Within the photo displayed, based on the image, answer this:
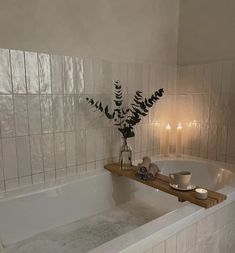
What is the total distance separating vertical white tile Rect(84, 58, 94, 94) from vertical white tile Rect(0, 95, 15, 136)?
0.50 meters

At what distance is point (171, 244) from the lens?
0.94 metres

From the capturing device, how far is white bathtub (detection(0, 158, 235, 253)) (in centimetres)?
99

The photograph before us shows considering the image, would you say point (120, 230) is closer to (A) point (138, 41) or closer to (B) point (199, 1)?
(A) point (138, 41)

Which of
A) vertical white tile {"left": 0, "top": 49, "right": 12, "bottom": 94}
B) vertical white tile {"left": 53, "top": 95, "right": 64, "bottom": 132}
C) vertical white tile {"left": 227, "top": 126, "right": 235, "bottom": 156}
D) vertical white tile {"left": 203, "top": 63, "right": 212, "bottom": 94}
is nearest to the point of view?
vertical white tile {"left": 0, "top": 49, "right": 12, "bottom": 94}

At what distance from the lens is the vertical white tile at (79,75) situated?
1.53 metres

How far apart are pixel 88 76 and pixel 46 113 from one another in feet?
1.27

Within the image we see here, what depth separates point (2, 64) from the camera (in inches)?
49.4

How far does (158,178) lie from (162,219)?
18.3 inches

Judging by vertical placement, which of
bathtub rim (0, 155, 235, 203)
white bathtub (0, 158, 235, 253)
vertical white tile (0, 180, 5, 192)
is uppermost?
vertical white tile (0, 180, 5, 192)

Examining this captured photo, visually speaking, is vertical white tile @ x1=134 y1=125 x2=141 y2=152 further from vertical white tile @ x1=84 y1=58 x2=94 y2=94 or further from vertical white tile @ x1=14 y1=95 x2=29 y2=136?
vertical white tile @ x1=14 y1=95 x2=29 y2=136

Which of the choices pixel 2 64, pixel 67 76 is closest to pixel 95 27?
pixel 67 76

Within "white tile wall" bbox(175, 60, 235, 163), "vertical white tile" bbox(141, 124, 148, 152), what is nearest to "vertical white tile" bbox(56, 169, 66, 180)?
"vertical white tile" bbox(141, 124, 148, 152)

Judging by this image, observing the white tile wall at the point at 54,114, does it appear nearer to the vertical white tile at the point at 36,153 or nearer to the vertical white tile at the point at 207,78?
the vertical white tile at the point at 36,153

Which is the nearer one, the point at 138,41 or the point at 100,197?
the point at 100,197
